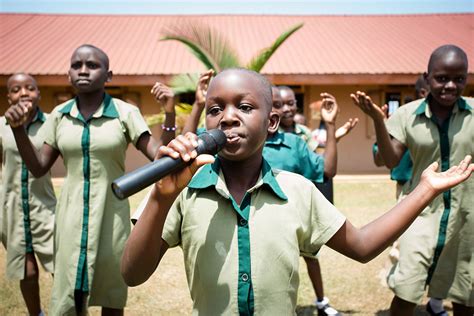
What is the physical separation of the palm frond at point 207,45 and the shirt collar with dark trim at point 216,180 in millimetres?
7091

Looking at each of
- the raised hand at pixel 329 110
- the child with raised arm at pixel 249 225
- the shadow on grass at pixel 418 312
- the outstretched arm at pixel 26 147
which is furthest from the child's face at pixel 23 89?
the shadow on grass at pixel 418 312

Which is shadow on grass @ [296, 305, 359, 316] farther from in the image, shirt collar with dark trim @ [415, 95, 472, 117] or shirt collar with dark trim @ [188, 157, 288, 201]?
shirt collar with dark trim @ [188, 157, 288, 201]

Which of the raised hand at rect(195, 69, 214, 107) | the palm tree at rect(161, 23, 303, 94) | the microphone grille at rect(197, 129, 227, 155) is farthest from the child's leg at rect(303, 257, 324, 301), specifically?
the palm tree at rect(161, 23, 303, 94)

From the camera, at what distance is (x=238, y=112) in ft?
5.19

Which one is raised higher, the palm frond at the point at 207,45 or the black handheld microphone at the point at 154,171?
the palm frond at the point at 207,45

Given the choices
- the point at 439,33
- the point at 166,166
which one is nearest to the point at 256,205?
the point at 166,166

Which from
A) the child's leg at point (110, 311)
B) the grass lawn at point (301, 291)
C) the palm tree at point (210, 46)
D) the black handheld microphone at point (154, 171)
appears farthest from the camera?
the palm tree at point (210, 46)

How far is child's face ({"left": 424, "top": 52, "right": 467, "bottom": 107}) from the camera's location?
282 centimetres

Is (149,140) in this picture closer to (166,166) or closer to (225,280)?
(225,280)

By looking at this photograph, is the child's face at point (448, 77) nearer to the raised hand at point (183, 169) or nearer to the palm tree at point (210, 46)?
the raised hand at point (183, 169)

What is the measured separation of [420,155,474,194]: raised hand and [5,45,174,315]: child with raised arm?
5.68 ft

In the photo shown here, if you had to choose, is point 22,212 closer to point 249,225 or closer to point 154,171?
point 249,225

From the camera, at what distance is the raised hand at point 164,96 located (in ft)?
9.61

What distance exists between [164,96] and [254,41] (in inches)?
477
